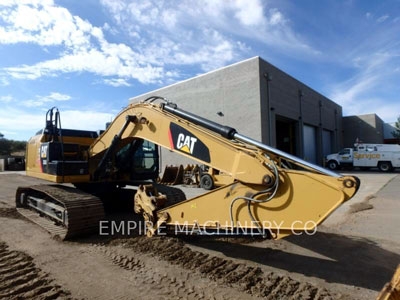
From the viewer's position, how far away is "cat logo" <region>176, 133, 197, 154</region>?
12.9 ft

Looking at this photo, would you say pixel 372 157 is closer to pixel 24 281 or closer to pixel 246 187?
pixel 246 187

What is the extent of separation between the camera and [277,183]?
318 centimetres

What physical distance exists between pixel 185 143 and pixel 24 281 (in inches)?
107

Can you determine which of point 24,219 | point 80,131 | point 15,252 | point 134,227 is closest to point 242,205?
point 134,227

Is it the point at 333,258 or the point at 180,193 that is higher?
the point at 180,193

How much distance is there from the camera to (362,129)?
35.4 metres

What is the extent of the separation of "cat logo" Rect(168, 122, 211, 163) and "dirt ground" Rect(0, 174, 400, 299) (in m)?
1.57

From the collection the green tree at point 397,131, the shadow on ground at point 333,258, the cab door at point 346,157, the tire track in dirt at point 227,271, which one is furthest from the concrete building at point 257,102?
the green tree at point 397,131

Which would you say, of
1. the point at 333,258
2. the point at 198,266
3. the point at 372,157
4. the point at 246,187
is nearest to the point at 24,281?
the point at 198,266

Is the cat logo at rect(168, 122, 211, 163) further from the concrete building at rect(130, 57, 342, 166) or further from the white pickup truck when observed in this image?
the white pickup truck

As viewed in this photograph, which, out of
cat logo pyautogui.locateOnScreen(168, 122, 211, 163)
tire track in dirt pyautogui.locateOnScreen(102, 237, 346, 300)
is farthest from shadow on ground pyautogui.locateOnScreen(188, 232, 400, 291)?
cat logo pyautogui.locateOnScreen(168, 122, 211, 163)

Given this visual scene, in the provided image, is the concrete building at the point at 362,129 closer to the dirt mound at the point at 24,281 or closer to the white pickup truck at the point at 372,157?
the white pickup truck at the point at 372,157

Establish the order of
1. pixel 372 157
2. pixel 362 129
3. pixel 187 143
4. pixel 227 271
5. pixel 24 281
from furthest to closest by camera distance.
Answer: pixel 362 129
pixel 372 157
pixel 187 143
pixel 227 271
pixel 24 281

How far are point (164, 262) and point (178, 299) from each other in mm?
1003
